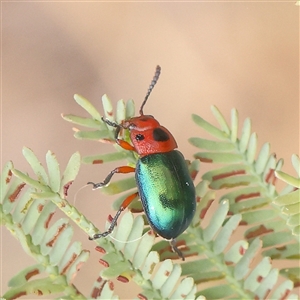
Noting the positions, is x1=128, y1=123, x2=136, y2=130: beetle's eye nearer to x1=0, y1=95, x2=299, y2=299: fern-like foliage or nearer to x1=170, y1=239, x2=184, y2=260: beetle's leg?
x1=0, y1=95, x2=299, y2=299: fern-like foliage

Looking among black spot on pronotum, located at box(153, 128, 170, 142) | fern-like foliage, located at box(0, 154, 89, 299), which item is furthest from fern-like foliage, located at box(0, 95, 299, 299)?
black spot on pronotum, located at box(153, 128, 170, 142)

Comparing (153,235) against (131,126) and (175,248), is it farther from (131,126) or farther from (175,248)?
(131,126)

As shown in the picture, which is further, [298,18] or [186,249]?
[298,18]

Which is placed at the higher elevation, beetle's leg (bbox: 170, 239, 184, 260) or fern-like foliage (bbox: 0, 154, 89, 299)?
beetle's leg (bbox: 170, 239, 184, 260)

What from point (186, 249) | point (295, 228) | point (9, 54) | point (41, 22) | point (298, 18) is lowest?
point (186, 249)

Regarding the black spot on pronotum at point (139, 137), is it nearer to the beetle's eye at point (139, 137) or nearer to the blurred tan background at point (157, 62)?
the beetle's eye at point (139, 137)

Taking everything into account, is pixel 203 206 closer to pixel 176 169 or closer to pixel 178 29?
pixel 176 169

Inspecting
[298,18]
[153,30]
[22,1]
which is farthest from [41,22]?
[298,18]

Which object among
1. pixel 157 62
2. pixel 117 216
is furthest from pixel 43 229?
pixel 157 62
